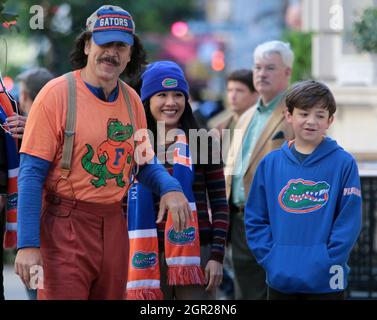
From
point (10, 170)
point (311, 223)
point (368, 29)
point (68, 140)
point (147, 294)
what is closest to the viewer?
point (68, 140)

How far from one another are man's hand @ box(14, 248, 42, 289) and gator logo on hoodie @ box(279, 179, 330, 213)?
1438 millimetres

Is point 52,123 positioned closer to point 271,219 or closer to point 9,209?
point 9,209

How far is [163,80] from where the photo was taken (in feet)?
21.1

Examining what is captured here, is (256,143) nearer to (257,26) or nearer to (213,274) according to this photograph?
(213,274)

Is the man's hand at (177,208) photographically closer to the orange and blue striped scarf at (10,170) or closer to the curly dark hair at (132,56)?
the curly dark hair at (132,56)

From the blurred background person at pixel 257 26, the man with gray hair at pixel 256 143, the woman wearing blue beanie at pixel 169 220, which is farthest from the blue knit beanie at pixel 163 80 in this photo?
the blurred background person at pixel 257 26

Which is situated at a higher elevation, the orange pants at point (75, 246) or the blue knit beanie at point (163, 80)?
the blue knit beanie at point (163, 80)

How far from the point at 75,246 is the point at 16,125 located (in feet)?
3.06

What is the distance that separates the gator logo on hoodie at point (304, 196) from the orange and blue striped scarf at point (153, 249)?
0.68 metres

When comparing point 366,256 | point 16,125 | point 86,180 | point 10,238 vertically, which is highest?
point 16,125

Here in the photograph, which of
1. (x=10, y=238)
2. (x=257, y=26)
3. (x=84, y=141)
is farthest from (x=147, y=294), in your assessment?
(x=257, y=26)

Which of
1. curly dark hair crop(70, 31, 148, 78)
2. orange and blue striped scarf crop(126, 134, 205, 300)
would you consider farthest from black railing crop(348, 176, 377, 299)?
curly dark hair crop(70, 31, 148, 78)

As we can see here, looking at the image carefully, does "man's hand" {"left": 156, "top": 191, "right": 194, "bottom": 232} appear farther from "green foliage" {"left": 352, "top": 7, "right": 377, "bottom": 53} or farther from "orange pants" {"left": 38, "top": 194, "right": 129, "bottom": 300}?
"green foliage" {"left": 352, "top": 7, "right": 377, "bottom": 53}

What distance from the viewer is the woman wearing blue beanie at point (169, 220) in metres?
6.20
